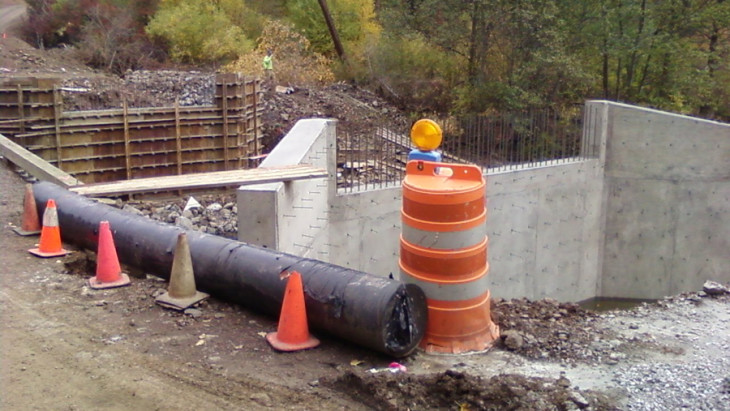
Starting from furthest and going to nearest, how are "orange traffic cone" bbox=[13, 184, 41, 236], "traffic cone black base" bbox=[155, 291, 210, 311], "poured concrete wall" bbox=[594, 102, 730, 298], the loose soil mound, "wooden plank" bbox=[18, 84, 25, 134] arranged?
"wooden plank" bbox=[18, 84, 25, 134], "poured concrete wall" bbox=[594, 102, 730, 298], "orange traffic cone" bbox=[13, 184, 41, 236], "traffic cone black base" bbox=[155, 291, 210, 311], the loose soil mound

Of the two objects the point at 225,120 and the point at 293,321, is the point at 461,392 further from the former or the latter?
the point at 225,120

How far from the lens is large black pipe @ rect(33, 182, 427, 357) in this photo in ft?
15.1

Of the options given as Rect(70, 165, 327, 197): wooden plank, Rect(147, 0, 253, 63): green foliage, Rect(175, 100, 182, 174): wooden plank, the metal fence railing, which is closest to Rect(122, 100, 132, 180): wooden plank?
Rect(175, 100, 182, 174): wooden plank

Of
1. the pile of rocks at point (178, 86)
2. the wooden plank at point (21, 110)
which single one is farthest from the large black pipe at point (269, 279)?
the pile of rocks at point (178, 86)

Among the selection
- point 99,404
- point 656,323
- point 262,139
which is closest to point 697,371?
point 656,323

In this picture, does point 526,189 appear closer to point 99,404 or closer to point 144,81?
point 99,404

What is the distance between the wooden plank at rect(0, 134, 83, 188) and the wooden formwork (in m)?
5.47

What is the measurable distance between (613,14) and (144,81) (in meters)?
17.1

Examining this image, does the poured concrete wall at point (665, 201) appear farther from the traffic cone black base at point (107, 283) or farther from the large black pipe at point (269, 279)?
the traffic cone black base at point (107, 283)

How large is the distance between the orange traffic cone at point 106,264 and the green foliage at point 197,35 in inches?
1144

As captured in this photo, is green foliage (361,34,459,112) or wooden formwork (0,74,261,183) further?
green foliage (361,34,459,112)

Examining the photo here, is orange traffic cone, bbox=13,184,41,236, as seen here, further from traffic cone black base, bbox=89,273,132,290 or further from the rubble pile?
the rubble pile

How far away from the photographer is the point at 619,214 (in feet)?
45.8

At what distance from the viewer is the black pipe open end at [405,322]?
181 inches
